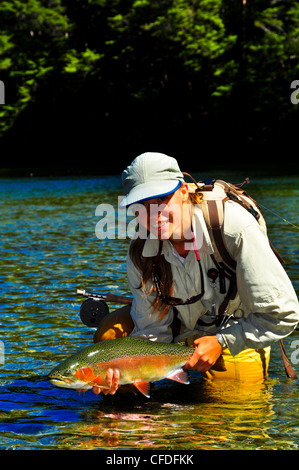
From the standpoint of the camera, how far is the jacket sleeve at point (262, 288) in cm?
414

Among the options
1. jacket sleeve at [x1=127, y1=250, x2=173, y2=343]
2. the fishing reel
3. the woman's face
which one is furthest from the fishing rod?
the woman's face

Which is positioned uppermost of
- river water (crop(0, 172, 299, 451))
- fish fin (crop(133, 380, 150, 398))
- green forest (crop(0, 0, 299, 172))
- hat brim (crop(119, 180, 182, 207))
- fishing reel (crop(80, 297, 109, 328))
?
green forest (crop(0, 0, 299, 172))

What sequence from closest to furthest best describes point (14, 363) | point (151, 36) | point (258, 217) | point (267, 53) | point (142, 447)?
point (142, 447)
point (258, 217)
point (14, 363)
point (267, 53)
point (151, 36)

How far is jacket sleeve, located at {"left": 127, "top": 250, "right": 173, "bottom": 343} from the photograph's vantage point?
471 cm

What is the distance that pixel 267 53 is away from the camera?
142 feet

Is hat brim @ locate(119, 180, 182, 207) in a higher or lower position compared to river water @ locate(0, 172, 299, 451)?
higher

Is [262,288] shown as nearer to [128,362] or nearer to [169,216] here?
[169,216]

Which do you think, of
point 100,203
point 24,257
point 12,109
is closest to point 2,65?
point 12,109

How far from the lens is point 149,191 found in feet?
13.5

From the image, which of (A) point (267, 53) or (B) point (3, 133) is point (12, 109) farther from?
(A) point (267, 53)

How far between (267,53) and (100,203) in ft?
85.5

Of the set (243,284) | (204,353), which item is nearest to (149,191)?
(243,284)

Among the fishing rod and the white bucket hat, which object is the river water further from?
the white bucket hat

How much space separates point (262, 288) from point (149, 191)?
0.84 metres
